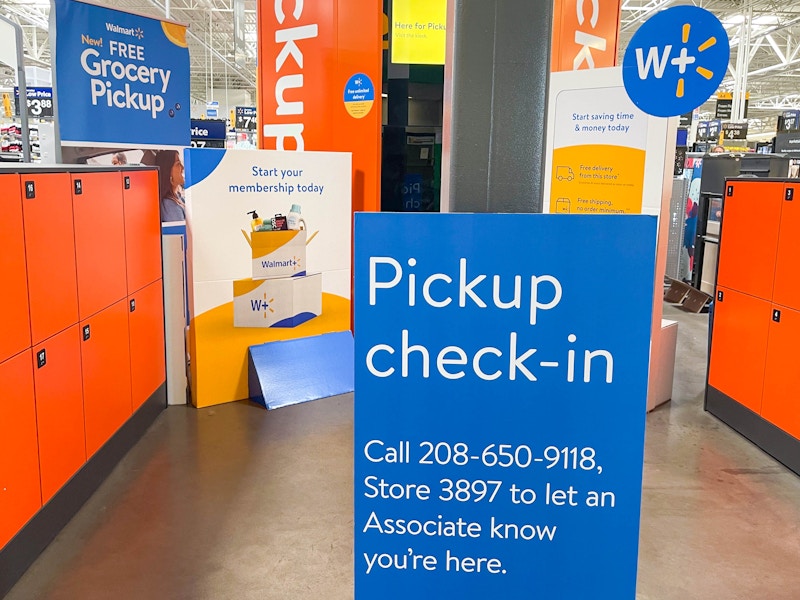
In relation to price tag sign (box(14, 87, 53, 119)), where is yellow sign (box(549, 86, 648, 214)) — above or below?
below

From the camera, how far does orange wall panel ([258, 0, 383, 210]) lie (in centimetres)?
557

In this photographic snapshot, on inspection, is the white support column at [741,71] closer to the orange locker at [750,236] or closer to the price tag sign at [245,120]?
the price tag sign at [245,120]

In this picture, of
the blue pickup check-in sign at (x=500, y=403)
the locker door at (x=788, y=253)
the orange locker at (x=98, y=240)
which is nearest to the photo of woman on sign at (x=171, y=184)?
the orange locker at (x=98, y=240)

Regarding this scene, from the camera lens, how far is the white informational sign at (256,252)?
437cm

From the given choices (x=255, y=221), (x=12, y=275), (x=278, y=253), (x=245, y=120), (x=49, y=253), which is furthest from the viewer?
(x=245, y=120)

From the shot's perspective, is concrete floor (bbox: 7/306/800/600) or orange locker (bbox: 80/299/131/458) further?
orange locker (bbox: 80/299/131/458)

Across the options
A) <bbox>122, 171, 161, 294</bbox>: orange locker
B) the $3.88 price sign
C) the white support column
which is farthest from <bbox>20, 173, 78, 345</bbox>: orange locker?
the white support column

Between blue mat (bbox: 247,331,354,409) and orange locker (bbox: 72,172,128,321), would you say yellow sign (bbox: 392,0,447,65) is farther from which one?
orange locker (bbox: 72,172,128,321)

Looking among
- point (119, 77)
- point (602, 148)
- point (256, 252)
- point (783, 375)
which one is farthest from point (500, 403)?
point (119, 77)

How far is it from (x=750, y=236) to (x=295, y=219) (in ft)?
9.11

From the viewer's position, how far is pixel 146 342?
4160 mm

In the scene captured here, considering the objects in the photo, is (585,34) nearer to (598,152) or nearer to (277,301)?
(598,152)

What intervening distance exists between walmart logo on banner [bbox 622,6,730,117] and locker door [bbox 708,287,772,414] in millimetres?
1562

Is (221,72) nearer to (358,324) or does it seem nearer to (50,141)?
(50,141)
